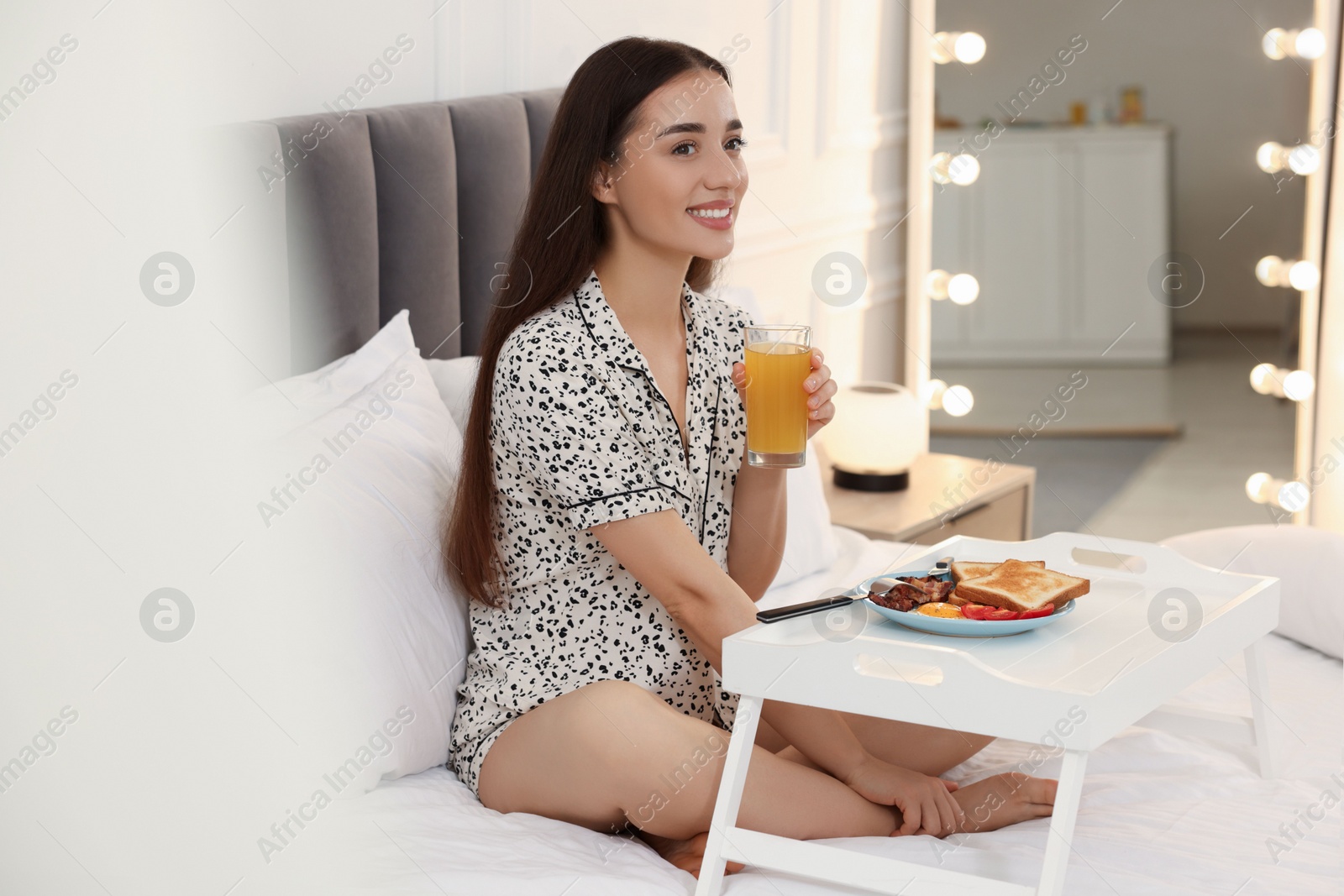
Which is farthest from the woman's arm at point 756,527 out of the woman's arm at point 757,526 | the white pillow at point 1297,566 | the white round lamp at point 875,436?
the white round lamp at point 875,436

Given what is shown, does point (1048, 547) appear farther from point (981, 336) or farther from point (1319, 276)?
point (981, 336)

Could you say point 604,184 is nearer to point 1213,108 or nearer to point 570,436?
point 570,436

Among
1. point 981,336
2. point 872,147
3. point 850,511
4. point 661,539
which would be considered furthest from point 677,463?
point 981,336

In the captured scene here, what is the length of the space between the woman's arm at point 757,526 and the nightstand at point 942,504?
843mm

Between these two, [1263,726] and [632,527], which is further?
[1263,726]

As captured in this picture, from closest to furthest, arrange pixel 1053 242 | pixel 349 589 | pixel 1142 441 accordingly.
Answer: pixel 349 589 → pixel 1142 441 → pixel 1053 242

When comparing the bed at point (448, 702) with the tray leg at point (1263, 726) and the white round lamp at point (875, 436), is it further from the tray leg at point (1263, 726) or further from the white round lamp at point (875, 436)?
the white round lamp at point (875, 436)

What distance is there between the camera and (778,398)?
57.9 inches

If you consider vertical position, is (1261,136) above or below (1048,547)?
above

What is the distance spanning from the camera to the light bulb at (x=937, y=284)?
3.37 meters

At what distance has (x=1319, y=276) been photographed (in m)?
3.11

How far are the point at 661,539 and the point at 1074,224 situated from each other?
182 inches

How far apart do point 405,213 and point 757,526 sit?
71 centimetres

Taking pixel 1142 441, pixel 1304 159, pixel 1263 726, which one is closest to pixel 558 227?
pixel 1263 726
